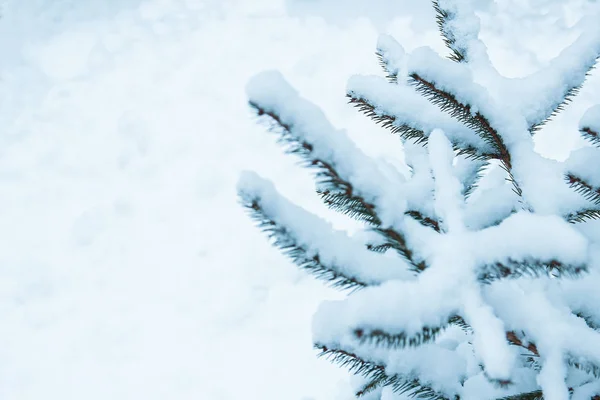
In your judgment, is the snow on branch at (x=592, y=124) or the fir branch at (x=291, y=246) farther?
the snow on branch at (x=592, y=124)

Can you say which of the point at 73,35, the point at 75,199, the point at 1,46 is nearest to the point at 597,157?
the point at 75,199

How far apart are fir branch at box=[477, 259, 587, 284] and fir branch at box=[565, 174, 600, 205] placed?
0.85 feet

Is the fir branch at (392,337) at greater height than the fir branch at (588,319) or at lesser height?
greater

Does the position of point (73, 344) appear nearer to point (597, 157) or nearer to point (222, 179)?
point (222, 179)

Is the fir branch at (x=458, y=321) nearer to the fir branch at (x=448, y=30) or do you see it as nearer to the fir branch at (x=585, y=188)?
the fir branch at (x=585, y=188)

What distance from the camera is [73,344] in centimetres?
208

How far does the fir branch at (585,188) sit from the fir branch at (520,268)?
26 centimetres

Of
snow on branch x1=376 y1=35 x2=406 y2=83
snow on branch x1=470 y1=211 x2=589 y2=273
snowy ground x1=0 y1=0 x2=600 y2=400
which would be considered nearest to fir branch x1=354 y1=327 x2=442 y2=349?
snow on branch x1=470 y1=211 x2=589 y2=273

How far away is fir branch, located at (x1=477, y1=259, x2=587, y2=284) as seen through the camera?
1.63ft

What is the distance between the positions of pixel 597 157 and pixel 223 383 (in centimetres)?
167

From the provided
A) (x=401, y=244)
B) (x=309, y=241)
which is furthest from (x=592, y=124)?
(x=309, y=241)

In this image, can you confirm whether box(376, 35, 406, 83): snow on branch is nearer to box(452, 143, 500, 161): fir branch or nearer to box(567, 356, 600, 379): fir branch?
box(452, 143, 500, 161): fir branch

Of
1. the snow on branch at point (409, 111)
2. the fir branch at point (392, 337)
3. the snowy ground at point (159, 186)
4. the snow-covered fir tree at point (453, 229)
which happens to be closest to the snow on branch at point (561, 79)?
the snow-covered fir tree at point (453, 229)

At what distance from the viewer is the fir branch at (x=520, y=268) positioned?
0.50 meters
